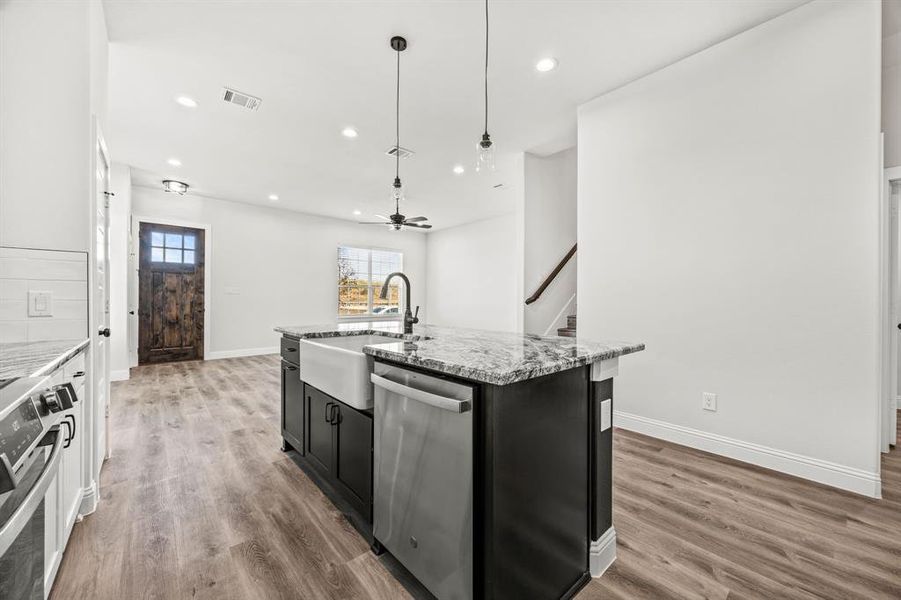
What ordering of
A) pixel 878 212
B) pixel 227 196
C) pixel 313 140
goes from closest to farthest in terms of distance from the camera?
pixel 878 212, pixel 313 140, pixel 227 196

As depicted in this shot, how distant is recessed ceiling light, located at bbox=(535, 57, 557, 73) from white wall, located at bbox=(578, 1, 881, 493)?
0.66 meters

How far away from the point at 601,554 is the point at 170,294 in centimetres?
688

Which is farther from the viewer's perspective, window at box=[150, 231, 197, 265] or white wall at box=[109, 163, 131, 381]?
window at box=[150, 231, 197, 265]

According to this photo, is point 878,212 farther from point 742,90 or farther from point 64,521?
point 64,521

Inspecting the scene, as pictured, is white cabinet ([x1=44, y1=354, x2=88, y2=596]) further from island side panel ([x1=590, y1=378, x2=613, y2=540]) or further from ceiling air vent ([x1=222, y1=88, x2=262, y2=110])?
ceiling air vent ([x1=222, y1=88, x2=262, y2=110])

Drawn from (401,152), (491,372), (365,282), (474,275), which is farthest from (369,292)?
(491,372)

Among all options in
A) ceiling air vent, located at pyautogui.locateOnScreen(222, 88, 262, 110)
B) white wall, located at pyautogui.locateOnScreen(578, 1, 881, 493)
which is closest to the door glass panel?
ceiling air vent, located at pyautogui.locateOnScreen(222, 88, 262, 110)

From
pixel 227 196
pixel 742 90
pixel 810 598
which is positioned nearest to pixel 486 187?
pixel 742 90

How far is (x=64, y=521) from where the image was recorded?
148 centimetres

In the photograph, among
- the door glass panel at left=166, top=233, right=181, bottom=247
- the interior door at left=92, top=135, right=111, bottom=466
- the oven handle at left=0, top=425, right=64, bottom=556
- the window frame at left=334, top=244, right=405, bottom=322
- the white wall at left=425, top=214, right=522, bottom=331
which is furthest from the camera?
the window frame at left=334, top=244, right=405, bottom=322

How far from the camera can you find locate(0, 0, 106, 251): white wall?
1.76m

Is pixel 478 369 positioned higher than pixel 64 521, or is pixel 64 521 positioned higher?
pixel 478 369

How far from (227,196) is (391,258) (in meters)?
3.75

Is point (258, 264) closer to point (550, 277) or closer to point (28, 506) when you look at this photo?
point (550, 277)
